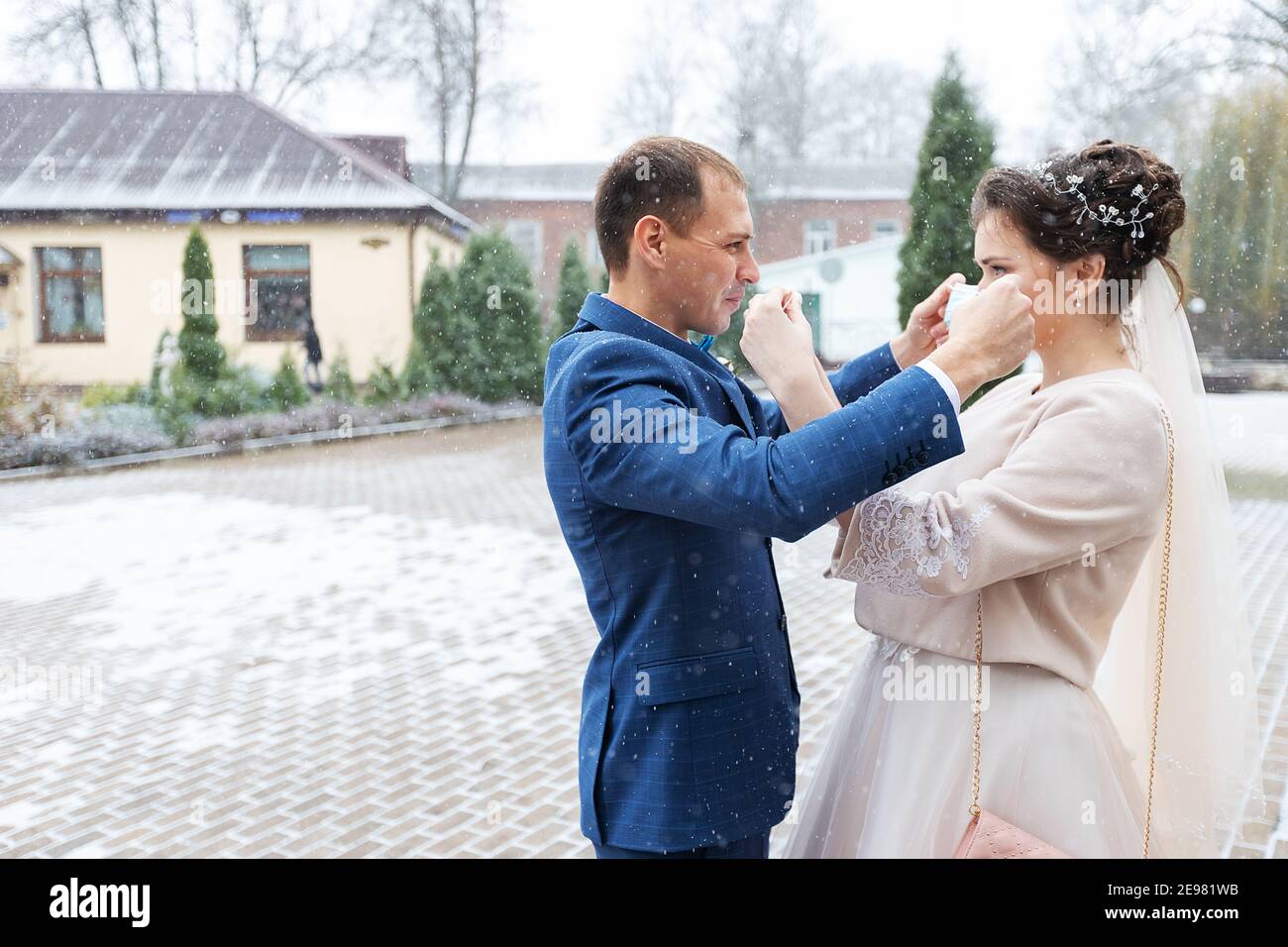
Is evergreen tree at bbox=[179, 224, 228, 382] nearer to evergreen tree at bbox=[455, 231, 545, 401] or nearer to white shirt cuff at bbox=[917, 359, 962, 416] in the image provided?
evergreen tree at bbox=[455, 231, 545, 401]

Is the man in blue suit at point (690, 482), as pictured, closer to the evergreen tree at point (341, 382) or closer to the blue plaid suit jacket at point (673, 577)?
the blue plaid suit jacket at point (673, 577)

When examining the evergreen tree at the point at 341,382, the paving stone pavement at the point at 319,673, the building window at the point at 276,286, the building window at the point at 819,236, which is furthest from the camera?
the building window at the point at 819,236

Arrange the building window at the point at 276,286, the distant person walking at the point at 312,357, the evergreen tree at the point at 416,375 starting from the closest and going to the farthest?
the evergreen tree at the point at 416,375, the distant person walking at the point at 312,357, the building window at the point at 276,286

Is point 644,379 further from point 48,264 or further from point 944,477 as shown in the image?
point 48,264

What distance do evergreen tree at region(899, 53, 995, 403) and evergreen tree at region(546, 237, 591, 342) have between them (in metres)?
12.9

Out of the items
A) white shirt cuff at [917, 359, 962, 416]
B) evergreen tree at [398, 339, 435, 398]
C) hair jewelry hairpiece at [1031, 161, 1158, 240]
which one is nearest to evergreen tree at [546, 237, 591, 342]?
evergreen tree at [398, 339, 435, 398]

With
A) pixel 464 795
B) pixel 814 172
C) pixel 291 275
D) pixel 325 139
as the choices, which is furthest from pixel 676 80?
pixel 464 795

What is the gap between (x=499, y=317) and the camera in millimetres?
22781

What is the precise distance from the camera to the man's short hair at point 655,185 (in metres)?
1.84

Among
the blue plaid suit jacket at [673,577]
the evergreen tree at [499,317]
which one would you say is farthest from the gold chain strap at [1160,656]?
the evergreen tree at [499,317]

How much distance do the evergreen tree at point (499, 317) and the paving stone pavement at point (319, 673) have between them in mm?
10934

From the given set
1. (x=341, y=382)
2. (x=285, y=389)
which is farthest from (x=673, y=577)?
(x=341, y=382)

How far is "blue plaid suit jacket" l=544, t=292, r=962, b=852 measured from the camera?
60.1 inches

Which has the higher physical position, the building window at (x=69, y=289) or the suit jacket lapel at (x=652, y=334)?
the building window at (x=69, y=289)
